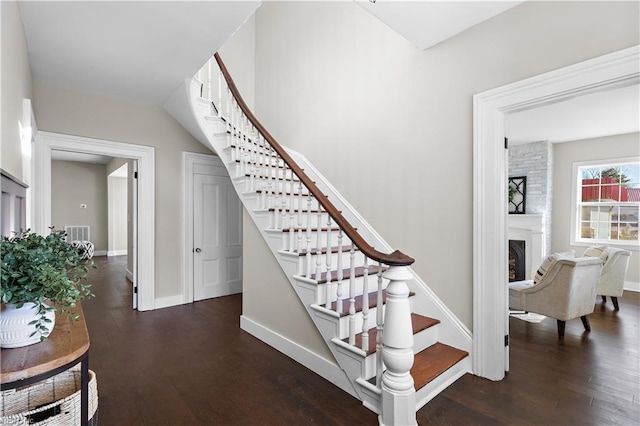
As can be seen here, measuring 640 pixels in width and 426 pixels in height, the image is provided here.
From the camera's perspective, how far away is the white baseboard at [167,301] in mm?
4184

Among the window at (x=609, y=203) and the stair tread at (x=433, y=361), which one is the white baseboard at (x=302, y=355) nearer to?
the stair tread at (x=433, y=361)

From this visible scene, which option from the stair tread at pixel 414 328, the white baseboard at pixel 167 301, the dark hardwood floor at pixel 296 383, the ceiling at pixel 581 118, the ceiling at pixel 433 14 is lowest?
the dark hardwood floor at pixel 296 383

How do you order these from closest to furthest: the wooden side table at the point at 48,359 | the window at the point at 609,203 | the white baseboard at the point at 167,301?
the wooden side table at the point at 48,359 < the white baseboard at the point at 167,301 < the window at the point at 609,203

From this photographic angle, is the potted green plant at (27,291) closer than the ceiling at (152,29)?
Yes

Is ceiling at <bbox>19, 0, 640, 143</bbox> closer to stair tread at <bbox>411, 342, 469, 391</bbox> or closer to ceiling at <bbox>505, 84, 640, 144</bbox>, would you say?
ceiling at <bbox>505, 84, 640, 144</bbox>

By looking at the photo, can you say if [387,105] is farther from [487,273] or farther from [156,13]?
[156,13]

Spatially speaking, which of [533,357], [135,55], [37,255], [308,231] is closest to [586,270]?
[533,357]

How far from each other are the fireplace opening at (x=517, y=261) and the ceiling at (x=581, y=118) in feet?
6.35

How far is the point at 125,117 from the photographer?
12.9 feet

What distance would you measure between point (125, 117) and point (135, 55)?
→ 1.37m

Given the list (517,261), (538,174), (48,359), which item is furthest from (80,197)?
(538,174)

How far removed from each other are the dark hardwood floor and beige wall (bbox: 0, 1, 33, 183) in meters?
1.67

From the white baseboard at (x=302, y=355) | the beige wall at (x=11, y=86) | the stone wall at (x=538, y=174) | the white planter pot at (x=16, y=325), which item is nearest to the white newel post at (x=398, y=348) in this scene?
→ the white baseboard at (x=302, y=355)

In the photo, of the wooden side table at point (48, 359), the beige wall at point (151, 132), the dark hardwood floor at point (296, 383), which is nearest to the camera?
the wooden side table at point (48, 359)
